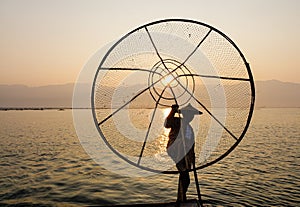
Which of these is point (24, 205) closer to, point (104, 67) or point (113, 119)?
point (113, 119)

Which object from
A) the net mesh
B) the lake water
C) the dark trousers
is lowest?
the lake water

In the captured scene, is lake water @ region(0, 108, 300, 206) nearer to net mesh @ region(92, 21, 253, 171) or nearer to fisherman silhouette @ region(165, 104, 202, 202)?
fisherman silhouette @ region(165, 104, 202, 202)

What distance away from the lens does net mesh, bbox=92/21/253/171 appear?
5.46 meters

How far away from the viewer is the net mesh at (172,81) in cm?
546

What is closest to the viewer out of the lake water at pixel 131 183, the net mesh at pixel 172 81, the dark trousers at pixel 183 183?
the net mesh at pixel 172 81

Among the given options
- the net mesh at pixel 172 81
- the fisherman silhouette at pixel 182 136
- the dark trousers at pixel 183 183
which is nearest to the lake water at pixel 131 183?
the dark trousers at pixel 183 183

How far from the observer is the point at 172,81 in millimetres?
6570

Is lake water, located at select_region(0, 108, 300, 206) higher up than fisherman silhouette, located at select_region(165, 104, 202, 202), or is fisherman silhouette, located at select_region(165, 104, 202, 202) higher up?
fisherman silhouette, located at select_region(165, 104, 202, 202)

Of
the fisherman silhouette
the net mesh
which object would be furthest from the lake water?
the net mesh

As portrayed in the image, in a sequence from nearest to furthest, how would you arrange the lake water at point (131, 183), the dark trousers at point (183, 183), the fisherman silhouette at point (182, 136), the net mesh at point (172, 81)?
the net mesh at point (172, 81)
the fisherman silhouette at point (182, 136)
the dark trousers at point (183, 183)
the lake water at point (131, 183)

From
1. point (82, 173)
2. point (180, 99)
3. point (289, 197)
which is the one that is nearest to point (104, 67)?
point (180, 99)

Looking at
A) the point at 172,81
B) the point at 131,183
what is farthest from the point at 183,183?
the point at 131,183

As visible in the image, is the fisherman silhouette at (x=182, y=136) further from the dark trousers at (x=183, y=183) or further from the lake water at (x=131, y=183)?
the lake water at (x=131, y=183)

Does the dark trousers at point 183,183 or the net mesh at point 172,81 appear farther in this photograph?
the dark trousers at point 183,183
